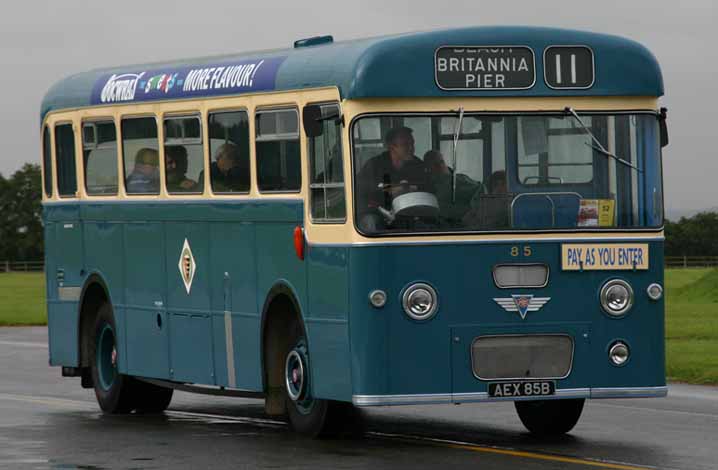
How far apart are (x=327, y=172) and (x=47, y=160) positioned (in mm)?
6219

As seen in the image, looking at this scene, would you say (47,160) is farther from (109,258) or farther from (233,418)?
(233,418)

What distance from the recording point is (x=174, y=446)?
14672 mm

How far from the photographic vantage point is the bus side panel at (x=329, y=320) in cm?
1384

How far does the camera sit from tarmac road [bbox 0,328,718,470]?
524 inches

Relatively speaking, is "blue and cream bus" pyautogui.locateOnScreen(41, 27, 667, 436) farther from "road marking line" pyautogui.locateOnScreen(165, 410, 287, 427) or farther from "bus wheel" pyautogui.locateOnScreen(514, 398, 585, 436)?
"road marking line" pyautogui.locateOnScreen(165, 410, 287, 427)

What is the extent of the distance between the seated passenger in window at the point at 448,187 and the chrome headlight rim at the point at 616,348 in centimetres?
144

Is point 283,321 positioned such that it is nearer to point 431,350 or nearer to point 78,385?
point 431,350

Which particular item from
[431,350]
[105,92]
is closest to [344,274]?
[431,350]

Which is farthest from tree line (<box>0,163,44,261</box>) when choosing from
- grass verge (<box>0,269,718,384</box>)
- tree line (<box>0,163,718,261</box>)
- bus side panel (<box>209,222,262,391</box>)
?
bus side panel (<box>209,222,262,391</box>)

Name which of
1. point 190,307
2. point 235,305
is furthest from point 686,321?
point 235,305

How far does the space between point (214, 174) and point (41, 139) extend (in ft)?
14.0

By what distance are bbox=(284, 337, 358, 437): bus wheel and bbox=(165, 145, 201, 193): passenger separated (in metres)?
2.23

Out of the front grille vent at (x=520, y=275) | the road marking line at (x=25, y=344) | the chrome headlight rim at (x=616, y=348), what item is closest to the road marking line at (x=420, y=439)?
the chrome headlight rim at (x=616, y=348)

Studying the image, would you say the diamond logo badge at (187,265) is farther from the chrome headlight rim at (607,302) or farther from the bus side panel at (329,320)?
the chrome headlight rim at (607,302)
